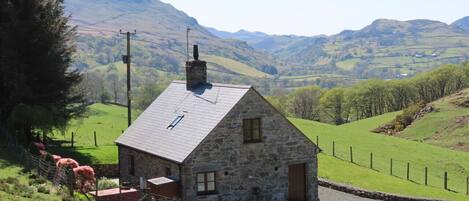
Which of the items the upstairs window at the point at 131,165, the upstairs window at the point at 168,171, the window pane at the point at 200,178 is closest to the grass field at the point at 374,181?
the upstairs window at the point at 131,165

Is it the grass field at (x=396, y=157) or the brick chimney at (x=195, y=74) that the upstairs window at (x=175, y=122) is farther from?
the grass field at (x=396, y=157)

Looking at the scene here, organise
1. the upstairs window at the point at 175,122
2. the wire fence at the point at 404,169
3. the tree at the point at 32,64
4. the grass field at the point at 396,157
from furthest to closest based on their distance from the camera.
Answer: the grass field at the point at 396,157, the wire fence at the point at 404,169, the tree at the point at 32,64, the upstairs window at the point at 175,122

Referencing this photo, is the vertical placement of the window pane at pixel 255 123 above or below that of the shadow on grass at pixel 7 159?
above

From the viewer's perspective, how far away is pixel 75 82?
4200 cm

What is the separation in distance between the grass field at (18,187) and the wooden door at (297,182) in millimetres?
12177

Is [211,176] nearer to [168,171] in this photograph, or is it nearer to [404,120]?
[168,171]

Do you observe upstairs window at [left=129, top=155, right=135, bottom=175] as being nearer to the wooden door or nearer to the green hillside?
the wooden door

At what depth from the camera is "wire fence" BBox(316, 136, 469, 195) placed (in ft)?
152

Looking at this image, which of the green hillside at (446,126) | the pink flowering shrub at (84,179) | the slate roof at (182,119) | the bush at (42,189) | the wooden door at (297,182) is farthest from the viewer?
the green hillside at (446,126)

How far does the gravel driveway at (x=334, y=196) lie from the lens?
3442 centimetres

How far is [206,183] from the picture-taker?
2808 centimetres

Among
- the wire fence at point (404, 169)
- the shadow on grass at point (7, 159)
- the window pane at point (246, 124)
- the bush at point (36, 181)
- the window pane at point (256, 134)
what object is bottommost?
the wire fence at point (404, 169)

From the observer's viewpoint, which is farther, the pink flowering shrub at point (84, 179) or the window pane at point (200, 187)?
the window pane at point (200, 187)

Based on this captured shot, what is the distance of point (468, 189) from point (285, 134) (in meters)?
23.4
